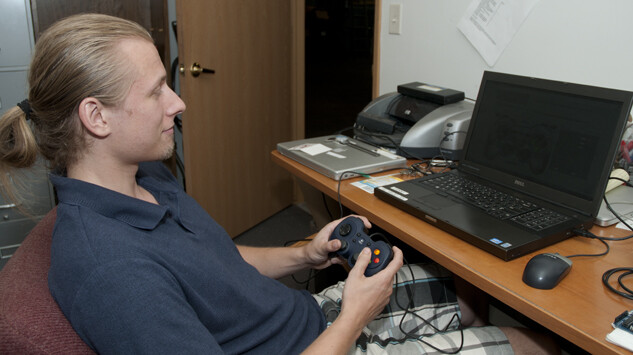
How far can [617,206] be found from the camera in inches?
43.6

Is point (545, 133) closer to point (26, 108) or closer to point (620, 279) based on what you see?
point (620, 279)

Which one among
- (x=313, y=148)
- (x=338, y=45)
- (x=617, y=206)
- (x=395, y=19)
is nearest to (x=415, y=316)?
(x=617, y=206)

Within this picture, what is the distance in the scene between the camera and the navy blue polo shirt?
0.67 m

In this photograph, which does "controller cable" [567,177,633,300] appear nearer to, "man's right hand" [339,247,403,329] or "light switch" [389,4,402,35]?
"man's right hand" [339,247,403,329]

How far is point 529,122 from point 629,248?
0.36 meters

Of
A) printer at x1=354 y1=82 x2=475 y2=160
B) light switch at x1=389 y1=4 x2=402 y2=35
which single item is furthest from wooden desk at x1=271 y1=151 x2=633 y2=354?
light switch at x1=389 y1=4 x2=402 y2=35

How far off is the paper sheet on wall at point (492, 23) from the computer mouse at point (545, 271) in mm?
930

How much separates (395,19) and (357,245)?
48.4 inches

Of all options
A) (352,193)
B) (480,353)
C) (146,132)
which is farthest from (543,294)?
(146,132)

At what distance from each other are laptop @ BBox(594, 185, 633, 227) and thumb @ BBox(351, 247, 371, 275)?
52 cm

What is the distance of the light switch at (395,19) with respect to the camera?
75.7 inches

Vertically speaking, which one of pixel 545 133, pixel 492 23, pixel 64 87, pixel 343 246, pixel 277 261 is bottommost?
pixel 277 261

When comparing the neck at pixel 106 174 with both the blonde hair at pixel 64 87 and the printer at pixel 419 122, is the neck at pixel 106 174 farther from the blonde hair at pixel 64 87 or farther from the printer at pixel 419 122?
the printer at pixel 419 122

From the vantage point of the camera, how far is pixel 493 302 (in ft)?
5.53
